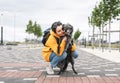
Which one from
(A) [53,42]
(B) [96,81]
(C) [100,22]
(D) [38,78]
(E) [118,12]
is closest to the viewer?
(B) [96,81]

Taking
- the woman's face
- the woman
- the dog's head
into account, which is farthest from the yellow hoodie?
the dog's head

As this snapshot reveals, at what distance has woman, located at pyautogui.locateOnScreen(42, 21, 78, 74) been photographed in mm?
10523

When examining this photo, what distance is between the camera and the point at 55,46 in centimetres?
1061

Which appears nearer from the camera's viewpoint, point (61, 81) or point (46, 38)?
point (61, 81)

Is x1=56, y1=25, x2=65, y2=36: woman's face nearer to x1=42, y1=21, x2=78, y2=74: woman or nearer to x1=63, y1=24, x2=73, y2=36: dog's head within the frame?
x1=42, y1=21, x2=78, y2=74: woman

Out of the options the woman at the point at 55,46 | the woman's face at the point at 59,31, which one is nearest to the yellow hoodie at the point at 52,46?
the woman at the point at 55,46

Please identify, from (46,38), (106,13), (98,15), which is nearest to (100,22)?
(98,15)

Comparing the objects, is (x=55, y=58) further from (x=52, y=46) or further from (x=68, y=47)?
(x=68, y=47)

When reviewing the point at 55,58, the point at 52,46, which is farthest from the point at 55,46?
the point at 55,58

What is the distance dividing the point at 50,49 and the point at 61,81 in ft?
6.65

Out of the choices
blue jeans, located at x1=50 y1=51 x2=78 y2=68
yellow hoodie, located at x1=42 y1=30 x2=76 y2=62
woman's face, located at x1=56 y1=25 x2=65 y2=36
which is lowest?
blue jeans, located at x1=50 y1=51 x2=78 y2=68

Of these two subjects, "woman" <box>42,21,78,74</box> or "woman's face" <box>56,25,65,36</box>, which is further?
"woman's face" <box>56,25,65,36</box>

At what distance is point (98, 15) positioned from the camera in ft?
174

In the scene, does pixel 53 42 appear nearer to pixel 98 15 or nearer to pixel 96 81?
pixel 96 81
